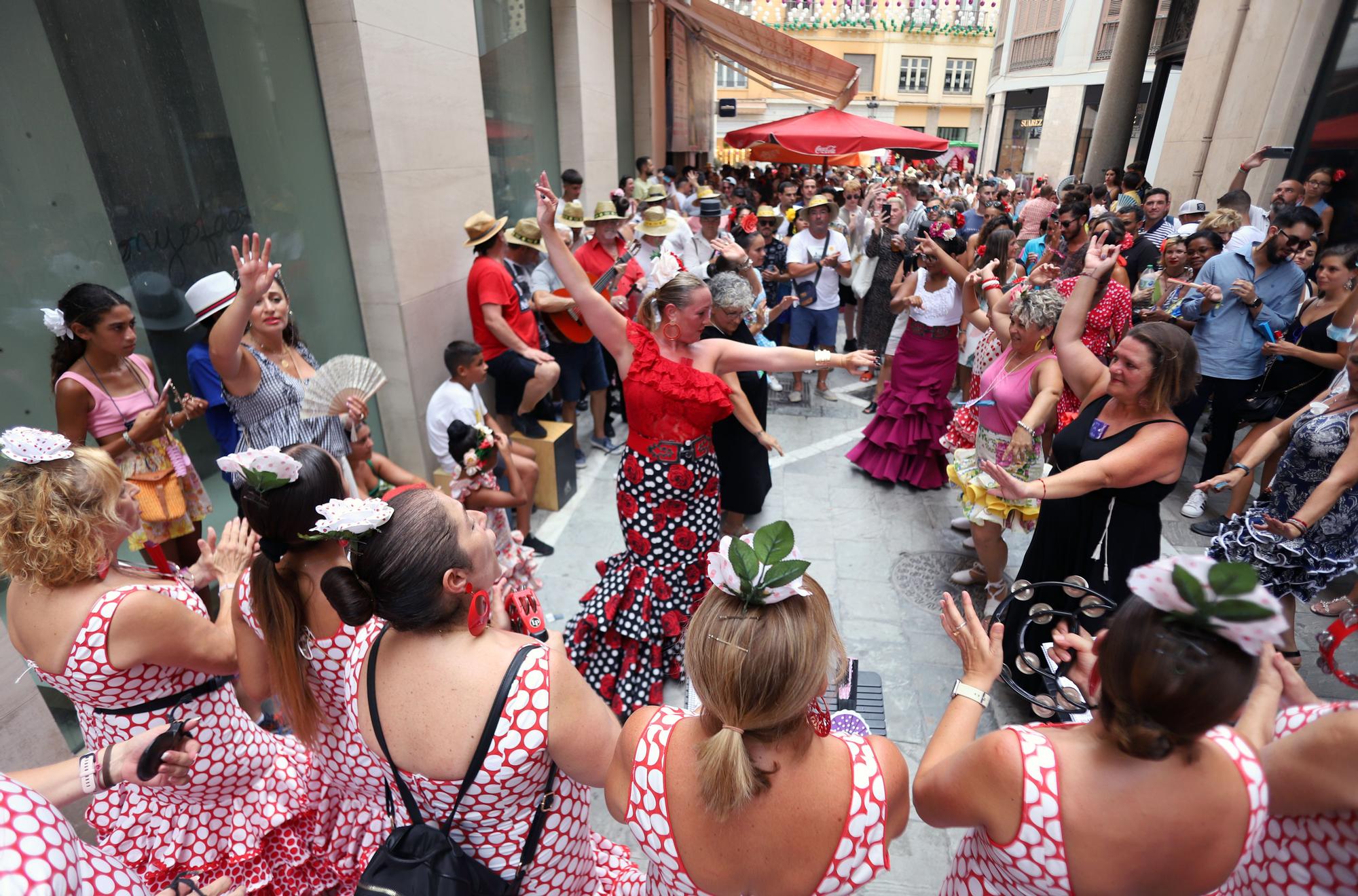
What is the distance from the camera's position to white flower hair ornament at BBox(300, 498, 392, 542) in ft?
4.90

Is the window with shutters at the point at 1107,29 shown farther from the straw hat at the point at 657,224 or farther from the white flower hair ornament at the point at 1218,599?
the white flower hair ornament at the point at 1218,599

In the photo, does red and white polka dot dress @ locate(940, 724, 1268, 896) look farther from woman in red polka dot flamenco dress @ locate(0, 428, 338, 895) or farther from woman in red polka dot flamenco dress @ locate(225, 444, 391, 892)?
woman in red polka dot flamenco dress @ locate(0, 428, 338, 895)

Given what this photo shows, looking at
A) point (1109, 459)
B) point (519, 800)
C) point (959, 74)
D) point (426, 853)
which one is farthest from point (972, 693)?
point (959, 74)

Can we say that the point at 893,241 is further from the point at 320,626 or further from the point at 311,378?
the point at 320,626

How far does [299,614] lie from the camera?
6.23 ft

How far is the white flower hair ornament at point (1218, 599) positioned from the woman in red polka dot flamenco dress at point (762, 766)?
24.2 inches

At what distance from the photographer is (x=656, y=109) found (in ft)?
41.0

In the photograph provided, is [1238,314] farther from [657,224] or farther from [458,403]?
[458,403]

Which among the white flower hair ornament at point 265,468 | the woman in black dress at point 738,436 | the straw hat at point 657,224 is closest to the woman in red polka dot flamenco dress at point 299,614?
the white flower hair ornament at point 265,468

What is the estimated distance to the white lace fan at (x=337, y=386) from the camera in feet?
10.5

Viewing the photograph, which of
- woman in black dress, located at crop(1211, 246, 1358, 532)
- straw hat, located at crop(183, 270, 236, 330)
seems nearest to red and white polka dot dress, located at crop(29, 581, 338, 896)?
straw hat, located at crop(183, 270, 236, 330)

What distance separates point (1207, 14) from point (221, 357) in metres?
12.3

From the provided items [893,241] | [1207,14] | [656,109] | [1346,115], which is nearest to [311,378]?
[893,241]

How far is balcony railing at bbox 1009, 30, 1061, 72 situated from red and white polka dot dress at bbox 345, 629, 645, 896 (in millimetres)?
28359
